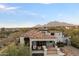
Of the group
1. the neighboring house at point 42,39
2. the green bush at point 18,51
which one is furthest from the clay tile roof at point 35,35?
the green bush at point 18,51

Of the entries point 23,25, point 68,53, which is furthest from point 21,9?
point 68,53

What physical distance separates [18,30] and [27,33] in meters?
0.08

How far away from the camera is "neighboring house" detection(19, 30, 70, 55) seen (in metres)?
5.09

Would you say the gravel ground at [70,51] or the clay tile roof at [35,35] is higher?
the clay tile roof at [35,35]

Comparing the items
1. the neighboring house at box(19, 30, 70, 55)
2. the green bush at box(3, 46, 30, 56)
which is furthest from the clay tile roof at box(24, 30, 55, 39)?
the green bush at box(3, 46, 30, 56)

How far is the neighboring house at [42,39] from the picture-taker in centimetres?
509

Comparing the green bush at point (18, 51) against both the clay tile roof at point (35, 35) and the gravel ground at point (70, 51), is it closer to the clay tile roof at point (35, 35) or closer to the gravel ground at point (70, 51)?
the clay tile roof at point (35, 35)

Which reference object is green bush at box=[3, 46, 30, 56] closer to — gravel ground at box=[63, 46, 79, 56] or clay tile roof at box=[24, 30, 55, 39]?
clay tile roof at box=[24, 30, 55, 39]

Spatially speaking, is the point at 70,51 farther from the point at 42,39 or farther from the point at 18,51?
the point at 18,51

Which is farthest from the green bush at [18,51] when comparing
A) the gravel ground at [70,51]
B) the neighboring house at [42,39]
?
the gravel ground at [70,51]

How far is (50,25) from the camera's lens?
5094 mm

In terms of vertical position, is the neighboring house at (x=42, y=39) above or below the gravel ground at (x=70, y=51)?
above

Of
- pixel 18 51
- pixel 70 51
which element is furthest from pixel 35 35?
pixel 70 51

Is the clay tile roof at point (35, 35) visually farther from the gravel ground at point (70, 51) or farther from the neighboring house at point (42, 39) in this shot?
the gravel ground at point (70, 51)
